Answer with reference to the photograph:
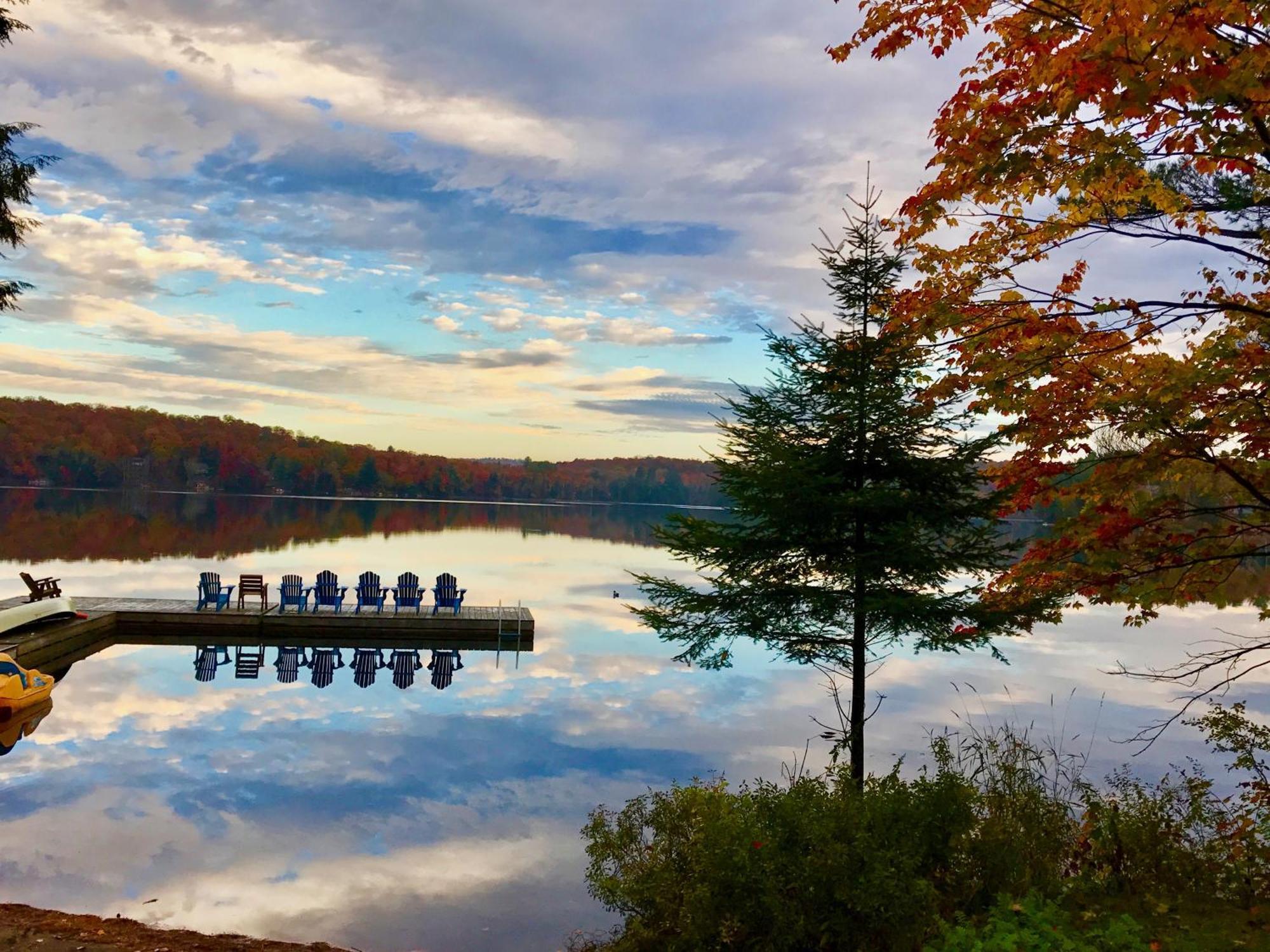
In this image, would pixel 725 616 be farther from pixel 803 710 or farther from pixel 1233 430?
pixel 803 710

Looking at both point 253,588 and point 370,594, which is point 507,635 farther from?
point 253,588

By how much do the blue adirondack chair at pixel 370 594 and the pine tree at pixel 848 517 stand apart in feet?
50.9

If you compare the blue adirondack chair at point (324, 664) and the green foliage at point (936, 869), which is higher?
the green foliage at point (936, 869)

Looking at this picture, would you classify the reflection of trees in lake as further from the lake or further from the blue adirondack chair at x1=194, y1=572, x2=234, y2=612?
the blue adirondack chair at x1=194, y1=572, x2=234, y2=612

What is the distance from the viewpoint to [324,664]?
20031 millimetres

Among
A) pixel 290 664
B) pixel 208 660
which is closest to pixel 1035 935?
pixel 290 664

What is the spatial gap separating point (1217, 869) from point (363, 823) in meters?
9.02

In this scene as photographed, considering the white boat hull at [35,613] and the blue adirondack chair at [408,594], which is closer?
the white boat hull at [35,613]

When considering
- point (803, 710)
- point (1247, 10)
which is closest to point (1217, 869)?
point (1247, 10)

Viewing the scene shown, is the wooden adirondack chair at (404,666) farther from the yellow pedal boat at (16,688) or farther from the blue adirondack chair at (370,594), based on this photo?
the yellow pedal boat at (16,688)

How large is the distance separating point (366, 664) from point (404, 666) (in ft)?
3.20

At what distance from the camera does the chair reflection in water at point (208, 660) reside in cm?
1848

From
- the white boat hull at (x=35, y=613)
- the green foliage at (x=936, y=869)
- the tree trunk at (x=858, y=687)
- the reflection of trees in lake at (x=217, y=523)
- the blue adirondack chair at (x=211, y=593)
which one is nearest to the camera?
the green foliage at (x=936, y=869)

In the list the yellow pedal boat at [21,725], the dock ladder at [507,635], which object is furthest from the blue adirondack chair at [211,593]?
the yellow pedal boat at [21,725]
